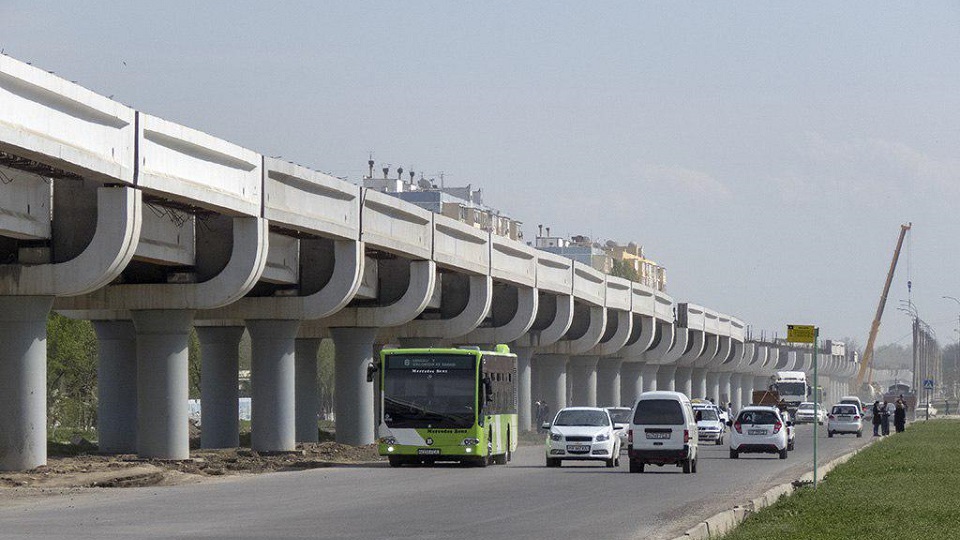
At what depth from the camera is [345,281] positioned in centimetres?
4994

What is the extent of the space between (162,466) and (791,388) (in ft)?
241

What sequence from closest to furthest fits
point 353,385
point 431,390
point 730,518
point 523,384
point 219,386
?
point 730,518, point 431,390, point 219,386, point 353,385, point 523,384

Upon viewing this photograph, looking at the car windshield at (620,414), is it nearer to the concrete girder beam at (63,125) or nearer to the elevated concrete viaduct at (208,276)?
the elevated concrete viaduct at (208,276)

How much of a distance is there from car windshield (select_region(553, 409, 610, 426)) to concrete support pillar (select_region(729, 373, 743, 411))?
114952mm

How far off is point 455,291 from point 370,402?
9547 millimetres

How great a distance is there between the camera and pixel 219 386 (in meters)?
56.7

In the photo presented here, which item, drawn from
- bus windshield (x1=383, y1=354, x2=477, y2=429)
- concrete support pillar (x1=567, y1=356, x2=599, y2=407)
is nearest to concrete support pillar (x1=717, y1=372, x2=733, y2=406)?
concrete support pillar (x1=567, y1=356, x2=599, y2=407)

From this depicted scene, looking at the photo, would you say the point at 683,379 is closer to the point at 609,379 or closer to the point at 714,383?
the point at 714,383

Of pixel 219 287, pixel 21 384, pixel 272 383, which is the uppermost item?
pixel 219 287

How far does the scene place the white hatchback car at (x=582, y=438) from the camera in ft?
147

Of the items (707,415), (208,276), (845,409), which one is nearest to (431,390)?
(208,276)

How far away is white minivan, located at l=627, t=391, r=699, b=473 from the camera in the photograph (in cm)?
4097

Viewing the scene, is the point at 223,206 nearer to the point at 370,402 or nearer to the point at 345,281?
the point at 345,281

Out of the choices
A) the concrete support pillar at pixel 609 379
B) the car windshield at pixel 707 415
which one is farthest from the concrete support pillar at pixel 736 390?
the car windshield at pixel 707 415
